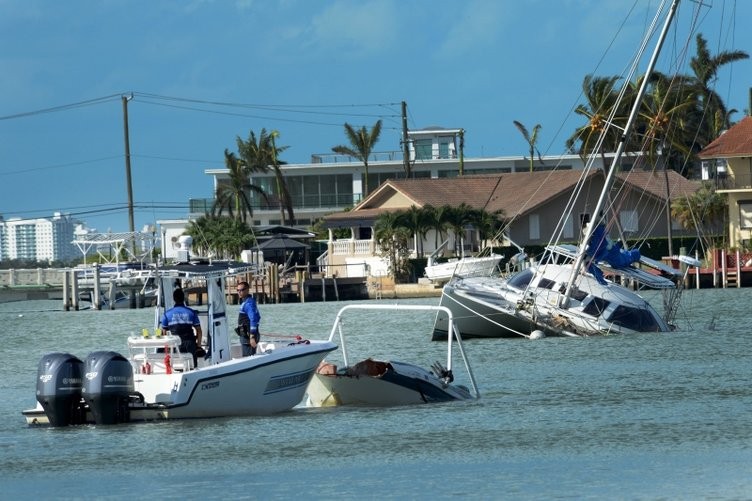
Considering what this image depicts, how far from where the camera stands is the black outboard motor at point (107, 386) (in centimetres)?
2417

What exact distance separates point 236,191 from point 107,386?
318 ft

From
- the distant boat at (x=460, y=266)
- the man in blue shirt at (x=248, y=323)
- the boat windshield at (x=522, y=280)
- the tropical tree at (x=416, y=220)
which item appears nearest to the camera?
the man in blue shirt at (x=248, y=323)

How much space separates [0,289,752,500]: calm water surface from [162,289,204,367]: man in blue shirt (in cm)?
131

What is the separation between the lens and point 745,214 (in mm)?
83812

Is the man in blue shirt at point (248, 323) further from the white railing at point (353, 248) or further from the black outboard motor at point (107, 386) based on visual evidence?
the white railing at point (353, 248)

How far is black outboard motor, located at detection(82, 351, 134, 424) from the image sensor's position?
79.3ft

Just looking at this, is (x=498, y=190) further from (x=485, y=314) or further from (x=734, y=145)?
(x=485, y=314)

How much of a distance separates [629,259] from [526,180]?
50536 millimetres

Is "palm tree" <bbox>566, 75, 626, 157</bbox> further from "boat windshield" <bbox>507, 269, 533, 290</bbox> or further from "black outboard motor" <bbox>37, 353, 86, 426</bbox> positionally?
"black outboard motor" <bbox>37, 353, 86, 426</bbox>

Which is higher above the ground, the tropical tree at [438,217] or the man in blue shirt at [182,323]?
the tropical tree at [438,217]

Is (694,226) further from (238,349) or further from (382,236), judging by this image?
(238,349)

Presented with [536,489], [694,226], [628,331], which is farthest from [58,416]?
[694,226]

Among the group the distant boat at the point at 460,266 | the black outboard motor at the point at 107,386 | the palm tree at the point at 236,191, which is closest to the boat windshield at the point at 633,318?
the distant boat at the point at 460,266

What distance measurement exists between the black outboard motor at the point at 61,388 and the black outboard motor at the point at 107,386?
28 centimetres
